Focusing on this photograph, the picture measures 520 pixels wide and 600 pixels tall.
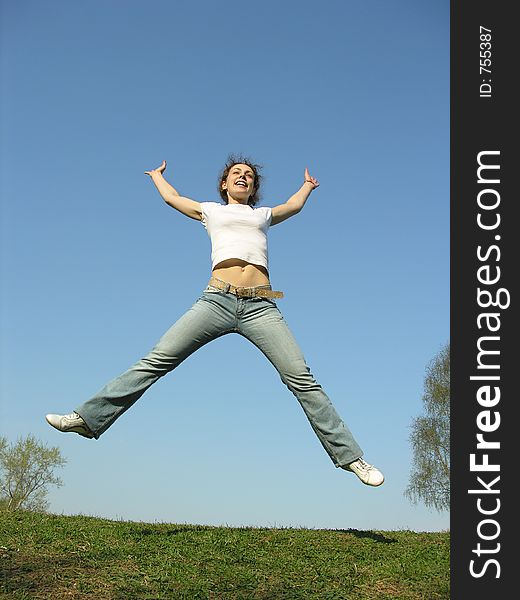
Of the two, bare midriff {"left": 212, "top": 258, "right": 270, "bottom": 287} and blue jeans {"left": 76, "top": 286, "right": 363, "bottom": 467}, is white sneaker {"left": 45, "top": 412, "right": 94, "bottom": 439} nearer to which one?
blue jeans {"left": 76, "top": 286, "right": 363, "bottom": 467}

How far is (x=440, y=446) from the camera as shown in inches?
880

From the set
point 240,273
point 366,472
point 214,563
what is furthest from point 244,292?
point 214,563

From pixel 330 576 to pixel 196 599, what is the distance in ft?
4.17

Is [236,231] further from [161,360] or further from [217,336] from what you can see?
[161,360]

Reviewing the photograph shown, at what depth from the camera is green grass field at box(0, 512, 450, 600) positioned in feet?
18.4

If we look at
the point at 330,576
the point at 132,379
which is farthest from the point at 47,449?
the point at 330,576

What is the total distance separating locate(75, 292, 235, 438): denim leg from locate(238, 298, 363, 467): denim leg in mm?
271

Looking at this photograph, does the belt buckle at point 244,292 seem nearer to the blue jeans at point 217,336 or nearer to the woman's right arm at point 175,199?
the blue jeans at point 217,336

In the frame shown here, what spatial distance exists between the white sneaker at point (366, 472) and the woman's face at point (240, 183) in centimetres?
311

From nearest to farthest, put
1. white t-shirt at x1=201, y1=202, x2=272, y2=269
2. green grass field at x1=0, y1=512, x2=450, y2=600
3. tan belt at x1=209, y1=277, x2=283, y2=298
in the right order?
green grass field at x1=0, y1=512, x2=450, y2=600, tan belt at x1=209, y1=277, x2=283, y2=298, white t-shirt at x1=201, y1=202, x2=272, y2=269

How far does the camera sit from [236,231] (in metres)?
7.22

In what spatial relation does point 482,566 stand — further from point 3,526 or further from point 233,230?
point 3,526

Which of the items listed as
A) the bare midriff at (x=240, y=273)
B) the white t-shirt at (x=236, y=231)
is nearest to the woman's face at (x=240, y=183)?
the white t-shirt at (x=236, y=231)

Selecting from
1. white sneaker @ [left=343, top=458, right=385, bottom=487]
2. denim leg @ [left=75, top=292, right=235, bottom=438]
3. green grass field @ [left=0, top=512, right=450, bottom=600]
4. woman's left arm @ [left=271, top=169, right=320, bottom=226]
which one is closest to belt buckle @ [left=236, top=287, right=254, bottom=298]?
denim leg @ [left=75, top=292, right=235, bottom=438]
